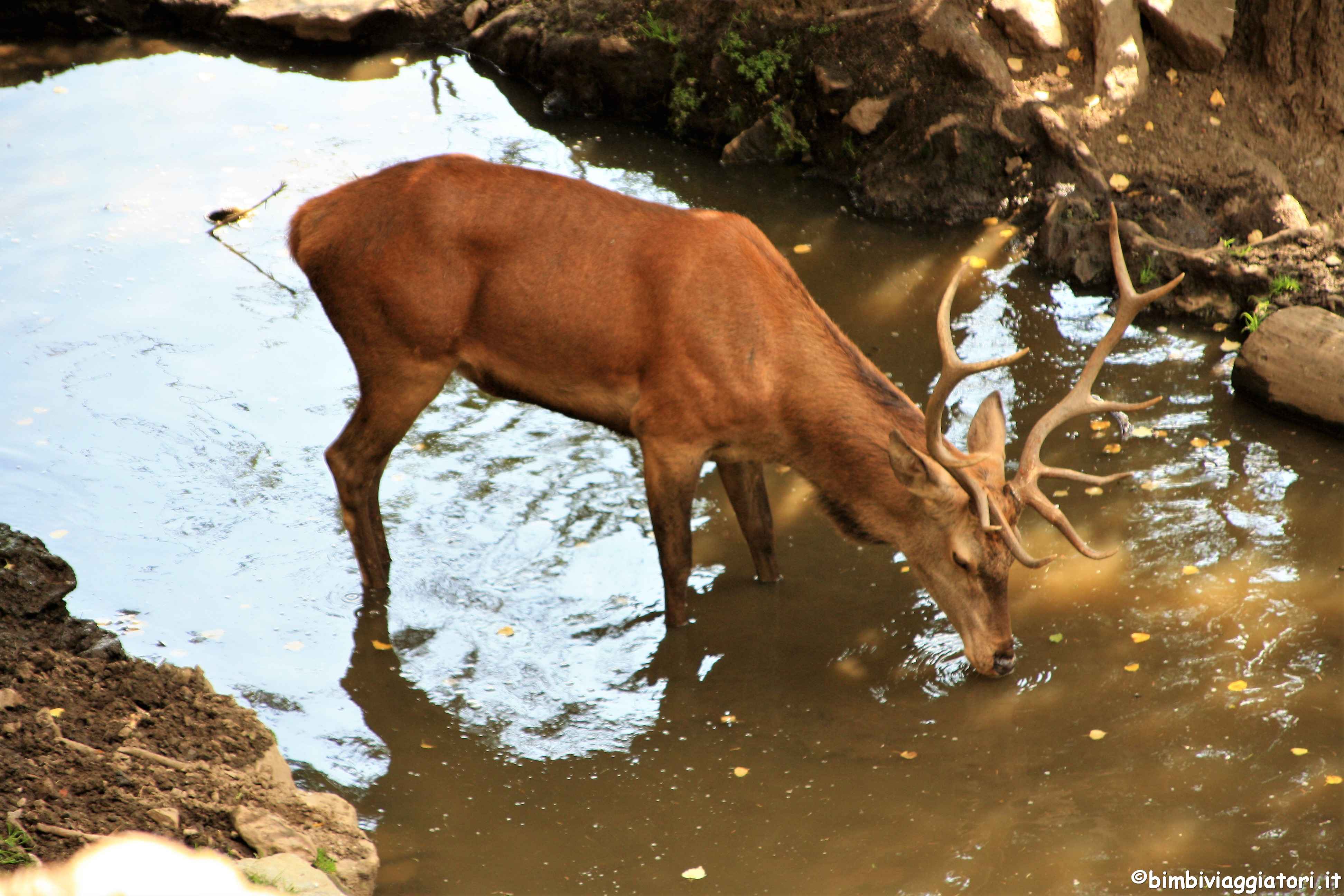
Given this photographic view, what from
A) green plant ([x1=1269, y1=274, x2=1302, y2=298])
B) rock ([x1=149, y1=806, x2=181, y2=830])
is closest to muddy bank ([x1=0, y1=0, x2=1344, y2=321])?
green plant ([x1=1269, y1=274, x2=1302, y2=298])

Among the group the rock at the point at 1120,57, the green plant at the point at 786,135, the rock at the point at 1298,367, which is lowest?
the rock at the point at 1298,367

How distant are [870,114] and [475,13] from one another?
3923 millimetres

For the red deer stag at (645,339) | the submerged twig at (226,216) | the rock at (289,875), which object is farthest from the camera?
the submerged twig at (226,216)

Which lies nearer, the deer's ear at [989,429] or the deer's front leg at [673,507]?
the deer's ear at [989,429]

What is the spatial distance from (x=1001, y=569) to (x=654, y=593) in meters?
1.71

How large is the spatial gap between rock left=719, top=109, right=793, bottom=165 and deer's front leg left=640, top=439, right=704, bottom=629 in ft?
14.6

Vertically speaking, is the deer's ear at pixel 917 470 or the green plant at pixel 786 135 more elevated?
the green plant at pixel 786 135

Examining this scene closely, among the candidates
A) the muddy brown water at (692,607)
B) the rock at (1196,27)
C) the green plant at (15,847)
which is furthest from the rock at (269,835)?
the rock at (1196,27)

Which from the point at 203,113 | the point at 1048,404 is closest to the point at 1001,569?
the point at 1048,404

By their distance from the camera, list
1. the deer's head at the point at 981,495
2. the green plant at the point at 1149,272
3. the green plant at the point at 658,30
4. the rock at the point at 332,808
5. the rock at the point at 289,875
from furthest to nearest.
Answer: the green plant at the point at 658,30, the green plant at the point at 1149,272, the deer's head at the point at 981,495, the rock at the point at 332,808, the rock at the point at 289,875

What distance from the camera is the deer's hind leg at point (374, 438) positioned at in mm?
5262

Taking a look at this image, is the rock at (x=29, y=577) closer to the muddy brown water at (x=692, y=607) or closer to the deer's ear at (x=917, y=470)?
the muddy brown water at (x=692, y=607)

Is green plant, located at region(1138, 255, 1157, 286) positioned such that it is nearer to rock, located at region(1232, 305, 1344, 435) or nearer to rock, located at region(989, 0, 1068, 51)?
rock, located at region(1232, 305, 1344, 435)

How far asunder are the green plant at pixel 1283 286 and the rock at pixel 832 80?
3271mm
